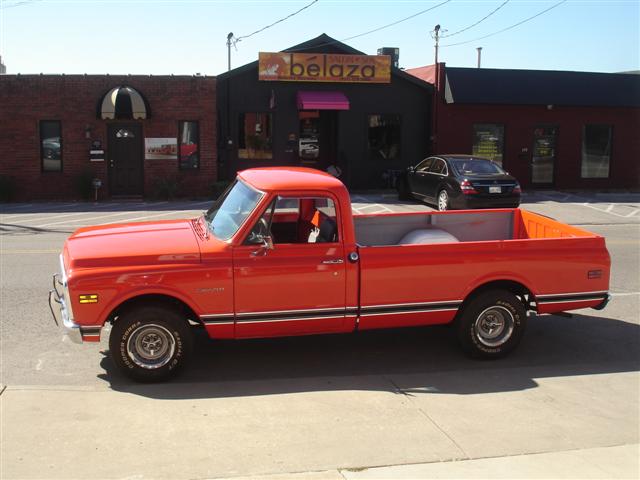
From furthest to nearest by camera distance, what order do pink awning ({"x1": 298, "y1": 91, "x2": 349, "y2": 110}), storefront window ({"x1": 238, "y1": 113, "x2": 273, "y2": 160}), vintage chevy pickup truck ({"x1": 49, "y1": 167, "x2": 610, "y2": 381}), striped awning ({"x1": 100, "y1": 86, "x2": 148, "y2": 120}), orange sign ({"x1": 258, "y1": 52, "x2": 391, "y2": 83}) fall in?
storefront window ({"x1": 238, "y1": 113, "x2": 273, "y2": 160}) < orange sign ({"x1": 258, "y1": 52, "x2": 391, "y2": 83}) < pink awning ({"x1": 298, "y1": 91, "x2": 349, "y2": 110}) < striped awning ({"x1": 100, "y1": 86, "x2": 148, "y2": 120}) < vintage chevy pickup truck ({"x1": 49, "y1": 167, "x2": 610, "y2": 381})

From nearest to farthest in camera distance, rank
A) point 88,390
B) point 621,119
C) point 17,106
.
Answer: point 88,390
point 17,106
point 621,119

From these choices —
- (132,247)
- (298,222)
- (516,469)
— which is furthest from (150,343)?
(516,469)

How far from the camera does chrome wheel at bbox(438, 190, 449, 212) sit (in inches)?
706

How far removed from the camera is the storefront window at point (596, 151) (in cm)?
2520

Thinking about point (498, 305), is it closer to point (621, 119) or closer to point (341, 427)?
point (341, 427)

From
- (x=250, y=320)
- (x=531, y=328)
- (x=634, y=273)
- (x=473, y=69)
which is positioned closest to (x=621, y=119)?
(x=473, y=69)

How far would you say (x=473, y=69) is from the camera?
2366 centimetres

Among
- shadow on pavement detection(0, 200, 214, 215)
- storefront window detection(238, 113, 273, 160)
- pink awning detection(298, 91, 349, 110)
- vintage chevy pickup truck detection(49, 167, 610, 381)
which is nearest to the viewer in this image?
vintage chevy pickup truck detection(49, 167, 610, 381)

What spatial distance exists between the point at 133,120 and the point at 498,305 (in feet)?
58.6

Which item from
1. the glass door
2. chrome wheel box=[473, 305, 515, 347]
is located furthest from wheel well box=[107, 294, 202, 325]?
the glass door

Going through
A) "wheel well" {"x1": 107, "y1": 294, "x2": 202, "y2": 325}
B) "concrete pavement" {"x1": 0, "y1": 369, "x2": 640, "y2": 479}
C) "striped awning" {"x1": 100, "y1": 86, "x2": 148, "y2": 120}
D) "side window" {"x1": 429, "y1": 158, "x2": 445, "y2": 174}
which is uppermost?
"striped awning" {"x1": 100, "y1": 86, "x2": 148, "y2": 120}

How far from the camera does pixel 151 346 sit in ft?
18.9

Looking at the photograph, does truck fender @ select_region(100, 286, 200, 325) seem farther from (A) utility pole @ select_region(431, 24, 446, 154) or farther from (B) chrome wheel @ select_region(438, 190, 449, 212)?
(A) utility pole @ select_region(431, 24, 446, 154)

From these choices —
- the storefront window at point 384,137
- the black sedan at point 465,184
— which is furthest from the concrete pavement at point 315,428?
the storefront window at point 384,137
